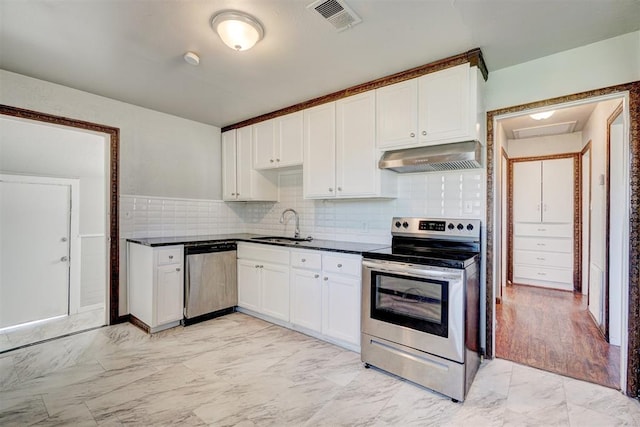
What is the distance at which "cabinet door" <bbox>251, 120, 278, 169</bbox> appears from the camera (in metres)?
3.66

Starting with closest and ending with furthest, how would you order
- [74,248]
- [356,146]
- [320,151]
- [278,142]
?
[356,146]
[320,151]
[278,142]
[74,248]

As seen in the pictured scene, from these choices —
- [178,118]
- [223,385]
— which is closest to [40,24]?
[178,118]

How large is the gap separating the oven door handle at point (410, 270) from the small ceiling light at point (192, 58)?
6.56 feet

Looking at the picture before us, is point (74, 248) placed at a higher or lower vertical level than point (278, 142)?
lower

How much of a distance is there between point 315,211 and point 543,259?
13.1 ft

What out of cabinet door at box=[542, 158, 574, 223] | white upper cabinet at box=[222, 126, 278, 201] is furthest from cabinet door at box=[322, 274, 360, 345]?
cabinet door at box=[542, 158, 574, 223]

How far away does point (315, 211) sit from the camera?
→ 368 centimetres

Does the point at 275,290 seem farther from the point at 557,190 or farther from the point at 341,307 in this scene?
the point at 557,190

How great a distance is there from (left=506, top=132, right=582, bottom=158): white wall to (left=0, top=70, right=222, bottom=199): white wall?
16.0ft

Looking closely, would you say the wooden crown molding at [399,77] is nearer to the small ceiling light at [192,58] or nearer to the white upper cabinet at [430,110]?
the white upper cabinet at [430,110]

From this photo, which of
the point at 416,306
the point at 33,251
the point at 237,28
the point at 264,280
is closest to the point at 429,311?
the point at 416,306

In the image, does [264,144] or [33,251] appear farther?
[264,144]

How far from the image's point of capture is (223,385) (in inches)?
84.4

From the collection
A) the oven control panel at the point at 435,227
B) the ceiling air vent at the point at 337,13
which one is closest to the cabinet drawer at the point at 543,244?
the oven control panel at the point at 435,227
